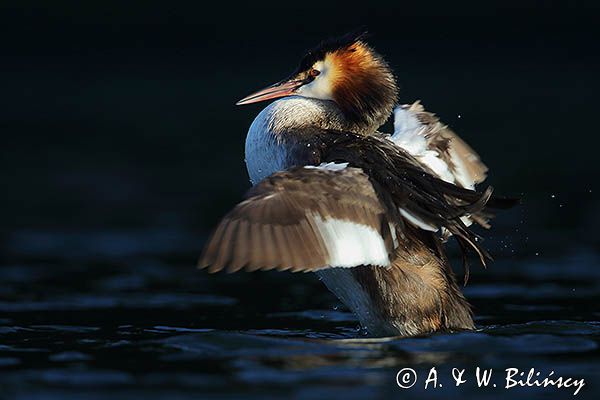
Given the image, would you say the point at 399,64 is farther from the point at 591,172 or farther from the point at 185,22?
the point at 591,172

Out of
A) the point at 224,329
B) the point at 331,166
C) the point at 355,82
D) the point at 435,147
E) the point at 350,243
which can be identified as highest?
the point at 355,82

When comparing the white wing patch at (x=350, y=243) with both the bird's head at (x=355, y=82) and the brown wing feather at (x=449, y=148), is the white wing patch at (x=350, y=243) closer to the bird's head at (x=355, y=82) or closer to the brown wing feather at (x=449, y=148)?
the bird's head at (x=355, y=82)

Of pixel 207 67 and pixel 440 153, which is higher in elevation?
pixel 207 67

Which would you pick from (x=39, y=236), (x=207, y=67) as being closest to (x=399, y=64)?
(x=207, y=67)

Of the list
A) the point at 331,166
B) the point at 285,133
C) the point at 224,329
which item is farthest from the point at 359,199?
Answer: the point at 224,329

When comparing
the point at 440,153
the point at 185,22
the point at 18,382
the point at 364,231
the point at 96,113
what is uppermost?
the point at 185,22

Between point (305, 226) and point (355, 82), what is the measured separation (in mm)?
1485

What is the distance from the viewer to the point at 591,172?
50.1 feet

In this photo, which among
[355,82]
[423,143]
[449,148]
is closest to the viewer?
[355,82]

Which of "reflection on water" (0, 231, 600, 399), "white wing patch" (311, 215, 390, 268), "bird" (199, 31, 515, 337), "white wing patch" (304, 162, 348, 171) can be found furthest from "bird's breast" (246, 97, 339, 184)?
"reflection on water" (0, 231, 600, 399)

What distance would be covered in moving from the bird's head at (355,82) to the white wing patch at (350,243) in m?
1.27

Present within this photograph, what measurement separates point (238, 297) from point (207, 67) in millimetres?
15283

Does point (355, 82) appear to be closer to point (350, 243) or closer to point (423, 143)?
point (423, 143)

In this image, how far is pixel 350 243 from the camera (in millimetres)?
7285
